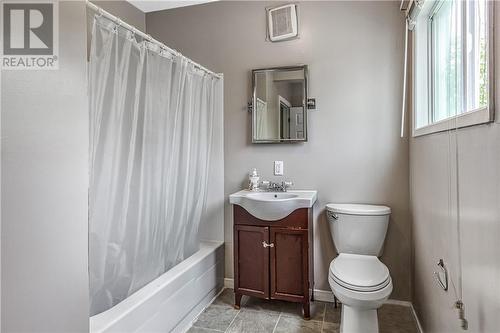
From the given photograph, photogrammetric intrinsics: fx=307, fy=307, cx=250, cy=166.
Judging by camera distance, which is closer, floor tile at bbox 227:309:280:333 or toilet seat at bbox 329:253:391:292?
toilet seat at bbox 329:253:391:292

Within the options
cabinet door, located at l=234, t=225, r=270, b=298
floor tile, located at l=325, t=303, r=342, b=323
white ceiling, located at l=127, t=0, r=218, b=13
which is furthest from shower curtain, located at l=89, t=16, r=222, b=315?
floor tile, located at l=325, t=303, r=342, b=323

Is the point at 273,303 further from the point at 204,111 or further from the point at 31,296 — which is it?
the point at 31,296

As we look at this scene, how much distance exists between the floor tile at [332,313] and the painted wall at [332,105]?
0.16 metres

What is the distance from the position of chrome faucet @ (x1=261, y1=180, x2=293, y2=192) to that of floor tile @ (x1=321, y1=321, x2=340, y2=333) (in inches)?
41.6

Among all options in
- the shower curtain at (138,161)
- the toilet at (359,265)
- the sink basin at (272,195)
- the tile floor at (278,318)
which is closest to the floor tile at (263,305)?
the tile floor at (278,318)

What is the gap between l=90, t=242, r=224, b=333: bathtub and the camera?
1.59m

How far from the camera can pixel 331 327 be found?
2.18 meters

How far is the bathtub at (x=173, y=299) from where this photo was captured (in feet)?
5.23

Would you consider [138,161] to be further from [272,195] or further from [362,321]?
[362,321]

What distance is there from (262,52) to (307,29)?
42 cm

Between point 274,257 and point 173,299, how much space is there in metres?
0.78

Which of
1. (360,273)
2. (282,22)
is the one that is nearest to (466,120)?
(360,273)

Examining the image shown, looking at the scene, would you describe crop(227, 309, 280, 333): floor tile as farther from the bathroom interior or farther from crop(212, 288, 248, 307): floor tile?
crop(212, 288, 248, 307): floor tile

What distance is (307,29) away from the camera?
2.58 m
